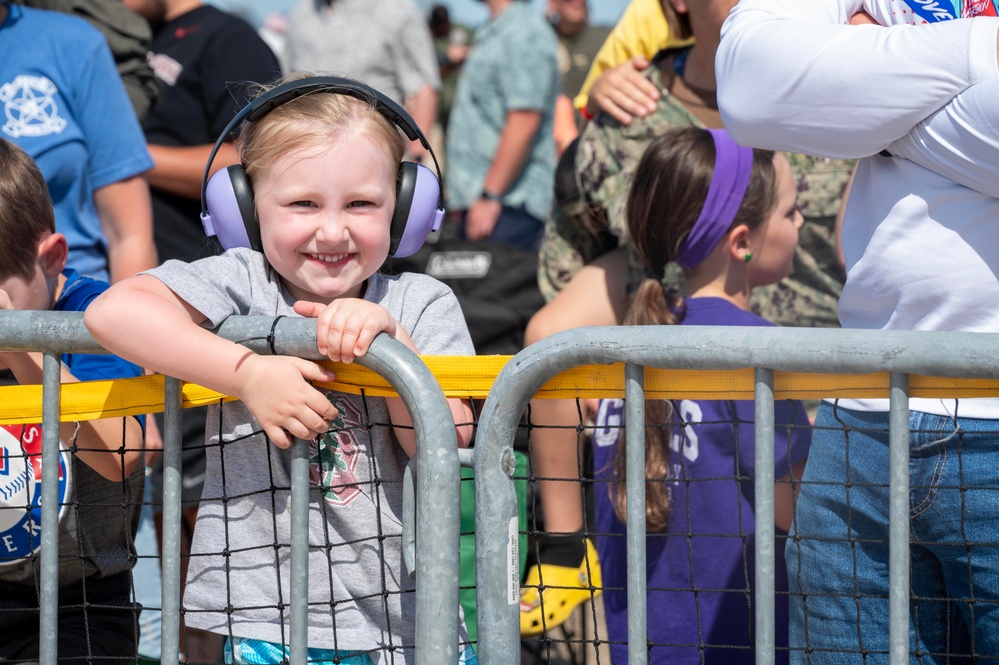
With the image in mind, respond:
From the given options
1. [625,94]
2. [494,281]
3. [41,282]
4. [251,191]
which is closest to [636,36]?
[625,94]

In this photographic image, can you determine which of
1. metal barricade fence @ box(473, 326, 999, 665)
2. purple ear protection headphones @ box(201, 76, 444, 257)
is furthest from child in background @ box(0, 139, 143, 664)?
metal barricade fence @ box(473, 326, 999, 665)

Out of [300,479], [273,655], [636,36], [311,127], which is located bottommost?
[273,655]

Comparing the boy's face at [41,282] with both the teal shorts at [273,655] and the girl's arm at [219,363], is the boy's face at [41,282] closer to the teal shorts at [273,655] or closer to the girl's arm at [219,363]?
the girl's arm at [219,363]

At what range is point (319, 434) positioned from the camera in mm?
1820

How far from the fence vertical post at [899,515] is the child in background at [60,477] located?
4.36 feet

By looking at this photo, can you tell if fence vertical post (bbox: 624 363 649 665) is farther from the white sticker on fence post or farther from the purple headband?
the purple headband

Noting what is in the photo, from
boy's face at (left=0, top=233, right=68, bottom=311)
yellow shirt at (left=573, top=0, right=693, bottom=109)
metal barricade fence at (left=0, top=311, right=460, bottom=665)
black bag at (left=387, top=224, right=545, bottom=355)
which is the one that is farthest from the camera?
black bag at (left=387, top=224, right=545, bottom=355)

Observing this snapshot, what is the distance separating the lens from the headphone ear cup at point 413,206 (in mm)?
2127

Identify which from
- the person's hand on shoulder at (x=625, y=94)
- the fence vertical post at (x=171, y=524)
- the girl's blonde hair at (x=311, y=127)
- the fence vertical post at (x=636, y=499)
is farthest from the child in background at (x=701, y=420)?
the fence vertical post at (x=171, y=524)

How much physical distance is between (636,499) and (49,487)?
3.10 ft

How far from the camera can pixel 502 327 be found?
438 centimetres

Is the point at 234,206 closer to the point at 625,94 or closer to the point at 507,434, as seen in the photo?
the point at 507,434

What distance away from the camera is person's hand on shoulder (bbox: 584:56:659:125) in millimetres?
3205

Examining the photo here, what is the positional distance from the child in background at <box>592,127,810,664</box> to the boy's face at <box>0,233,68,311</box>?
4.03 feet
